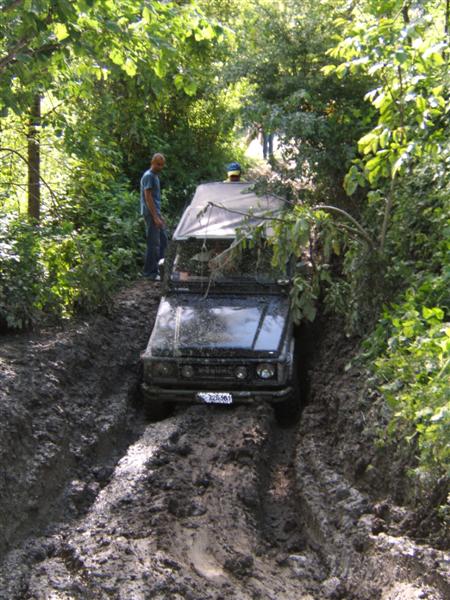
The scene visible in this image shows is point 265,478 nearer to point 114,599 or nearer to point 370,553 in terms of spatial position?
point 370,553

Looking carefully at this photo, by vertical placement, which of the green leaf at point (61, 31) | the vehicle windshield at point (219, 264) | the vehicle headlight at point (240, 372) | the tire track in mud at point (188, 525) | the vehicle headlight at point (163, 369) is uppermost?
the green leaf at point (61, 31)

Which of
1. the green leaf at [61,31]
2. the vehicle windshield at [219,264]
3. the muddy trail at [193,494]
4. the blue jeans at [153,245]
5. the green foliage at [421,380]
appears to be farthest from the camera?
the blue jeans at [153,245]

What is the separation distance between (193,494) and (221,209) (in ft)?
13.4

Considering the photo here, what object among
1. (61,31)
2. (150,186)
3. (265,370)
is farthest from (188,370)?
(150,186)

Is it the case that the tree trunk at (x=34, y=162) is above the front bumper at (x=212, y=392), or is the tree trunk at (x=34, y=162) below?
above

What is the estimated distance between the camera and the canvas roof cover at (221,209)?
8688 millimetres

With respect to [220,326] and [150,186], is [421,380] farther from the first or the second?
[150,186]

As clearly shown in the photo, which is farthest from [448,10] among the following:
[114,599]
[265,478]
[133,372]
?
[114,599]

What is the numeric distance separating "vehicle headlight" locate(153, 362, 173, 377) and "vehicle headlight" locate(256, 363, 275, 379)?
85cm

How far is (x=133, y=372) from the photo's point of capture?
891 cm

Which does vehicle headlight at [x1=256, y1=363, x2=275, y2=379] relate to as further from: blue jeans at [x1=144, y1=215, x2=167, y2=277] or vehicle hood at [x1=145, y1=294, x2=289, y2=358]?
blue jeans at [x1=144, y1=215, x2=167, y2=277]

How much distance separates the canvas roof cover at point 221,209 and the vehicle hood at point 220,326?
829 millimetres

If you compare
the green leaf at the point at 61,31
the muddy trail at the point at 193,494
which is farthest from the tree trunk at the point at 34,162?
the green leaf at the point at 61,31

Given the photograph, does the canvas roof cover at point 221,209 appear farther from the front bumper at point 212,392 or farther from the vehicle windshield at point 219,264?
the front bumper at point 212,392
